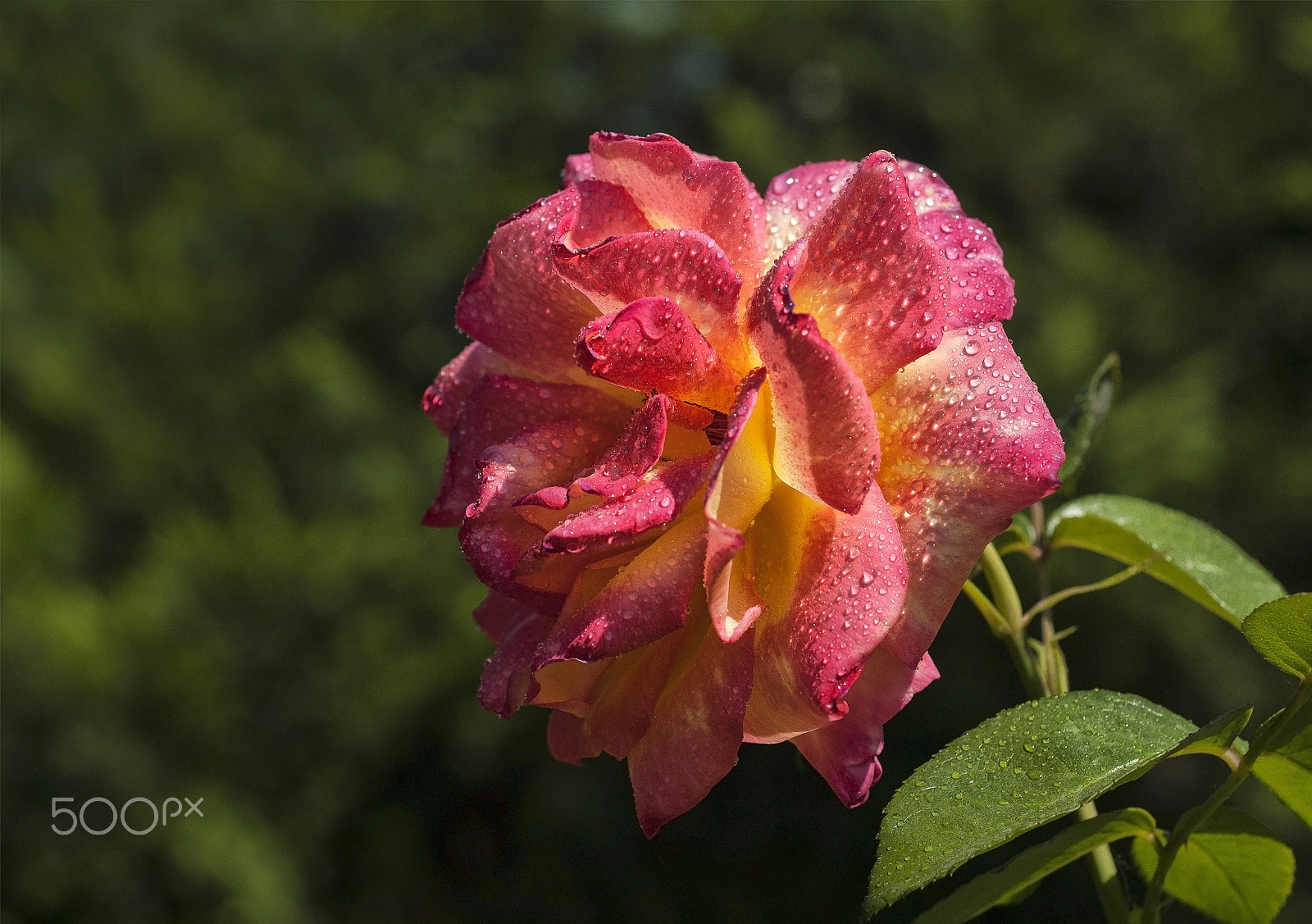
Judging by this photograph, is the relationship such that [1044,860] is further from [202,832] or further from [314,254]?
[314,254]

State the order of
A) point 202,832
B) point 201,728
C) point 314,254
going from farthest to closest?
point 314,254
point 201,728
point 202,832

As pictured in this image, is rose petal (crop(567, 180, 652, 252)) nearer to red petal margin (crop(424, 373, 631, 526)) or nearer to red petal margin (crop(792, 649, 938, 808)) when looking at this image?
red petal margin (crop(424, 373, 631, 526))

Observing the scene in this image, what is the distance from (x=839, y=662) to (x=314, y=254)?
3075 millimetres

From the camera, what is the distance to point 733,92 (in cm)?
280

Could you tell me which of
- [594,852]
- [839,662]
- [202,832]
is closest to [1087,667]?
[594,852]

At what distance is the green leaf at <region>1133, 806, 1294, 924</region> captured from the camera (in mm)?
416

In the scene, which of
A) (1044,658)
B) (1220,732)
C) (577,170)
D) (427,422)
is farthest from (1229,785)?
(427,422)

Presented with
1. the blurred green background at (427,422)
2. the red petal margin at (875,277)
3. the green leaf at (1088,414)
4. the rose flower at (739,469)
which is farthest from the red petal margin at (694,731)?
the blurred green background at (427,422)

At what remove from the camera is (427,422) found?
8.61 ft

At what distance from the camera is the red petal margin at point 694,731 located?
0.36 metres

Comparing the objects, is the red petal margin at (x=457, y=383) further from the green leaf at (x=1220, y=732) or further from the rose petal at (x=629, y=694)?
the green leaf at (x=1220, y=732)

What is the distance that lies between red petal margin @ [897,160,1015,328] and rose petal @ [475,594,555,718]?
0.61 feet

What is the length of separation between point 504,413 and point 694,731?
5.5 inches

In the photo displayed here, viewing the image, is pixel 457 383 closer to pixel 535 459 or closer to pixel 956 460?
pixel 535 459
